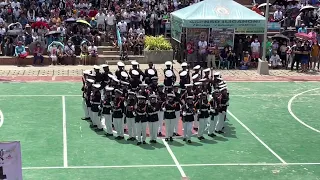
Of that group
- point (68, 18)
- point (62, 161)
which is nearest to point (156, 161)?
point (62, 161)

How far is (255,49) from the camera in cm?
3084

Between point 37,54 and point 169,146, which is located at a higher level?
point 37,54

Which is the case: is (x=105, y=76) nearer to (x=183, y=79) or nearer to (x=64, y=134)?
(x=183, y=79)

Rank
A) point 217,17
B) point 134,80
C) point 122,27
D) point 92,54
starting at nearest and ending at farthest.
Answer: point 134,80 → point 92,54 → point 217,17 → point 122,27

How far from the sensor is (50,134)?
17875 millimetres

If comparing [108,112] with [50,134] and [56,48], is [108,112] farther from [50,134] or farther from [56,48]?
[56,48]

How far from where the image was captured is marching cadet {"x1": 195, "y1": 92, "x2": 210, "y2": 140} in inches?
700

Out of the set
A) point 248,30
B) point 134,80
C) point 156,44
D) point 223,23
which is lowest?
point 134,80

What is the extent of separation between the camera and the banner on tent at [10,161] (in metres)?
9.63

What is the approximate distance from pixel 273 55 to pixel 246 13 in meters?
2.69

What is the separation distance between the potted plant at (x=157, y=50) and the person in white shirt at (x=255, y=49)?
4.39 meters

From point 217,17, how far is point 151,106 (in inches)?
571

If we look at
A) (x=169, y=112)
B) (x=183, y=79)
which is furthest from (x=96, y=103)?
(x=183, y=79)

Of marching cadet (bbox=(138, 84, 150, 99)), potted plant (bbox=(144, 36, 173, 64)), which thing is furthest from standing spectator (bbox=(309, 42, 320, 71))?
marching cadet (bbox=(138, 84, 150, 99))
